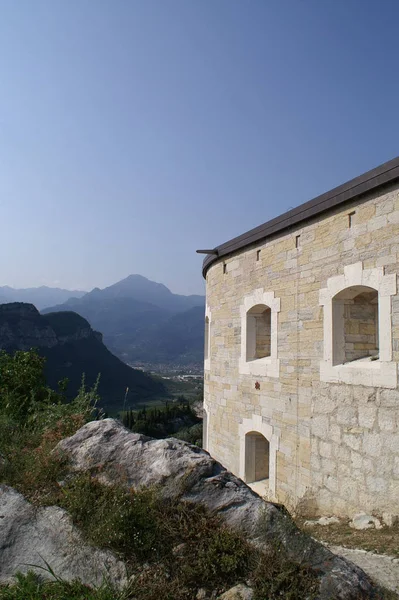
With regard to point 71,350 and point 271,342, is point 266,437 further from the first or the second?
point 71,350

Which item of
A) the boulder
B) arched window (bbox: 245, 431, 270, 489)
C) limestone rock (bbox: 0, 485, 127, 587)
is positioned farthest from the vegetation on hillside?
limestone rock (bbox: 0, 485, 127, 587)

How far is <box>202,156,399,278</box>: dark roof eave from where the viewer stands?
5711mm

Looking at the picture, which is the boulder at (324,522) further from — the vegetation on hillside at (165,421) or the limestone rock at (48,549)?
the vegetation on hillside at (165,421)

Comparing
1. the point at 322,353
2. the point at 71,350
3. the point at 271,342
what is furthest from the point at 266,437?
the point at 71,350

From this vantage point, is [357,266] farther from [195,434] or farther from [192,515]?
[195,434]

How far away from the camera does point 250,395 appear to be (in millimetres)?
8594

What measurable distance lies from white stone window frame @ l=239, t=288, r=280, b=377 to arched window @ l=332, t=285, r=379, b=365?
4.60 ft

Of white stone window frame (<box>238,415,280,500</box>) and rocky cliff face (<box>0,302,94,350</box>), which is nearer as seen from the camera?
white stone window frame (<box>238,415,280,500</box>)

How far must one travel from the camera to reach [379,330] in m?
5.67

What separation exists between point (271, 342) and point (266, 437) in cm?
174

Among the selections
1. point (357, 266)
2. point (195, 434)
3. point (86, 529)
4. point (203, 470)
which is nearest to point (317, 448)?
point (357, 266)

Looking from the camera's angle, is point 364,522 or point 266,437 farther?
point 266,437

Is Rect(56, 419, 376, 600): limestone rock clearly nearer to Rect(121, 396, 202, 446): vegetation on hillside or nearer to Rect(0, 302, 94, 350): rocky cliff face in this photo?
Rect(121, 396, 202, 446): vegetation on hillside

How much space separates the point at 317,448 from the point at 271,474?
1.46m
